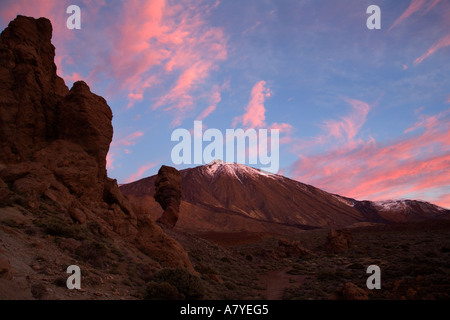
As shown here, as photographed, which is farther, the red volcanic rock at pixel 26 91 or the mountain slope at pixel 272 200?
the mountain slope at pixel 272 200

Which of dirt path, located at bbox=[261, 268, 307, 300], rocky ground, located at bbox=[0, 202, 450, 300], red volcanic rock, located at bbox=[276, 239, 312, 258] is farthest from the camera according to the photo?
red volcanic rock, located at bbox=[276, 239, 312, 258]

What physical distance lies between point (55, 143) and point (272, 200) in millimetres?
129581

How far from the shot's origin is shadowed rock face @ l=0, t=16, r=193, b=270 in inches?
519

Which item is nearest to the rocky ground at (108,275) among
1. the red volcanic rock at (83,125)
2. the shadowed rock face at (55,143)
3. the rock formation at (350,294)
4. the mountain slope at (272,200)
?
the rock formation at (350,294)

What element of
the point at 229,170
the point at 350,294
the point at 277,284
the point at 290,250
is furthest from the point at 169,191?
the point at 229,170

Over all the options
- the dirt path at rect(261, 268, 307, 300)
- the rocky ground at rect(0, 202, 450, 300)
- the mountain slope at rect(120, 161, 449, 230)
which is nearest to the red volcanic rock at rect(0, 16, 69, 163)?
the rocky ground at rect(0, 202, 450, 300)

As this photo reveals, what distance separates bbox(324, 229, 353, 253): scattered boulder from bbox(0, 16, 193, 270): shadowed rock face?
74.1 feet

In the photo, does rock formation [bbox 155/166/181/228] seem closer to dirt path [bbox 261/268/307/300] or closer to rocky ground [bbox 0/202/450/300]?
dirt path [bbox 261/268/307/300]

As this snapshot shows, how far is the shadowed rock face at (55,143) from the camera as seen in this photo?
1317 centimetres

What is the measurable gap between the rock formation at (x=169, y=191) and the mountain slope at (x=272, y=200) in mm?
71398

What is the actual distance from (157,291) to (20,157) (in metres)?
9.82

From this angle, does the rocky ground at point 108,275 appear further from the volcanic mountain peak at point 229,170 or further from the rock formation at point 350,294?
the volcanic mountain peak at point 229,170

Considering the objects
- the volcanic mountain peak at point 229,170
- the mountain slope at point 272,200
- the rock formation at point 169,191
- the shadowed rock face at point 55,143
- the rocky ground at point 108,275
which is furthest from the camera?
the volcanic mountain peak at point 229,170
